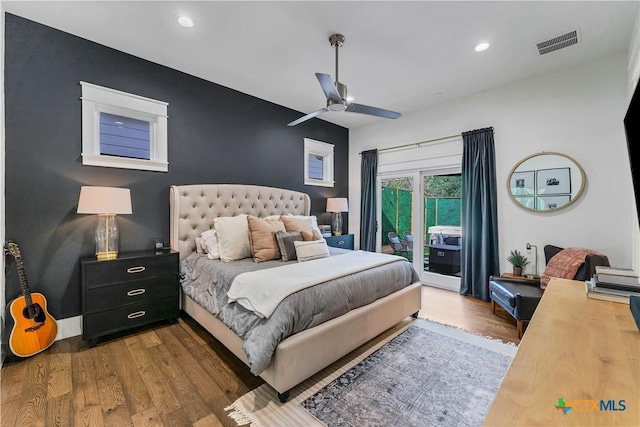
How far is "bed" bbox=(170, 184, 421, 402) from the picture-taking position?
1.82m

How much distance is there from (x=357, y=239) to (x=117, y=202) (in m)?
4.04

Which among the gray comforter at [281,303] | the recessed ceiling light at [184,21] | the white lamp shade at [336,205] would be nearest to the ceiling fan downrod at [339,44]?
the recessed ceiling light at [184,21]

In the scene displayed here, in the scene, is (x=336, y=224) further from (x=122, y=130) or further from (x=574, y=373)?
(x=574, y=373)

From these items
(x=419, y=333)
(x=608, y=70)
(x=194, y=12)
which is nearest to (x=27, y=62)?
(x=194, y=12)

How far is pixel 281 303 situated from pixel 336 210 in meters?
3.31

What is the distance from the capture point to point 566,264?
2713 mm

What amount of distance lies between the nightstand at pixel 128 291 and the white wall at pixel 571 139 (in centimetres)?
429

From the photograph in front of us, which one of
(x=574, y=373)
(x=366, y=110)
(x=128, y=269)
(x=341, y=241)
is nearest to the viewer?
(x=574, y=373)

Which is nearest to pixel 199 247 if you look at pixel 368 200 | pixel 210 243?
pixel 210 243

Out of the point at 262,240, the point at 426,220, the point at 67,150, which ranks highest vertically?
the point at 67,150

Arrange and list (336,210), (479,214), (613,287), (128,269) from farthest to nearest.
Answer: (336,210), (479,214), (128,269), (613,287)

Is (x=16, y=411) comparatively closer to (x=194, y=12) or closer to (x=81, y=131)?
(x=81, y=131)

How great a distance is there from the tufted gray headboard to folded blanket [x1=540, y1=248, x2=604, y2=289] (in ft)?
11.3

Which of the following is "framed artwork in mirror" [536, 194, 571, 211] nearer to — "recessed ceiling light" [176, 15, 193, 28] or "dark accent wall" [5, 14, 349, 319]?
"dark accent wall" [5, 14, 349, 319]
